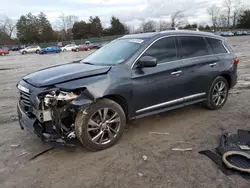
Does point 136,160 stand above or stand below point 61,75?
below

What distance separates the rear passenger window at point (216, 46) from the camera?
5793 millimetres

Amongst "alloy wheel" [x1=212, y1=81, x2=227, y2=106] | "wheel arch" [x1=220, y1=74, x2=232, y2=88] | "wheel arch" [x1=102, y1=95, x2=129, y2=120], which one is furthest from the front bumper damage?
"wheel arch" [x1=220, y1=74, x2=232, y2=88]

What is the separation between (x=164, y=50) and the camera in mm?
4895

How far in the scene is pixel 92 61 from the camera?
16.5 feet

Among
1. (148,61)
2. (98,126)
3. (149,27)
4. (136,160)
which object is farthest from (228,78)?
(149,27)

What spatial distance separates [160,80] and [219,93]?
1.99 metres

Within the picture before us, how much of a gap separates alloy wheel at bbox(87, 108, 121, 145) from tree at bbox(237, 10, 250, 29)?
10345cm

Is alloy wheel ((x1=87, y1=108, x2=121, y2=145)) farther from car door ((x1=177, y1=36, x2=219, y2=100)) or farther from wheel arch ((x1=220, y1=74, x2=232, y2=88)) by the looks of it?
wheel arch ((x1=220, y1=74, x2=232, y2=88))

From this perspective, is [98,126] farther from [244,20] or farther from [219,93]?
[244,20]

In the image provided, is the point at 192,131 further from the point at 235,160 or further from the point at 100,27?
the point at 100,27

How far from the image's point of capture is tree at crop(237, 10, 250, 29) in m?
93.8

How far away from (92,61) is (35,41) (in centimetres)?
8425

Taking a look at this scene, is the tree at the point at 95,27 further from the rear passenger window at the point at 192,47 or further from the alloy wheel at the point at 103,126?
the alloy wheel at the point at 103,126

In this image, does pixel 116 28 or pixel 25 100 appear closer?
pixel 25 100
